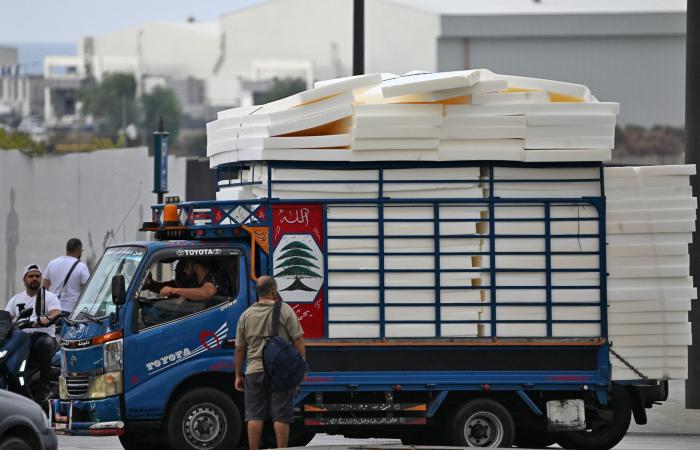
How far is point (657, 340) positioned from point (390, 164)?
2676 millimetres

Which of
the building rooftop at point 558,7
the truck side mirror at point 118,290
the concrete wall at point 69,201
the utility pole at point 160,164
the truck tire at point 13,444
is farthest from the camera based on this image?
the building rooftop at point 558,7

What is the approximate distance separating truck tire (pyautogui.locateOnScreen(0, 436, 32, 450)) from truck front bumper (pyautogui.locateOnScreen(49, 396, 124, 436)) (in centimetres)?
149

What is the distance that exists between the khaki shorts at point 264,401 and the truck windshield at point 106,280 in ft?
4.60

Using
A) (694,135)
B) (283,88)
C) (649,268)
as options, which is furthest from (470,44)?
(649,268)

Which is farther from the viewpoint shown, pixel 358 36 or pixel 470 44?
pixel 470 44

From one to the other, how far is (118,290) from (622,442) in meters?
5.46

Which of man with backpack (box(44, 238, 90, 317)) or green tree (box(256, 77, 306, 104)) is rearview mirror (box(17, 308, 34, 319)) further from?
green tree (box(256, 77, 306, 104))

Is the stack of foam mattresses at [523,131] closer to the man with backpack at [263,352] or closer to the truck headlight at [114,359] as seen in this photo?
the man with backpack at [263,352]

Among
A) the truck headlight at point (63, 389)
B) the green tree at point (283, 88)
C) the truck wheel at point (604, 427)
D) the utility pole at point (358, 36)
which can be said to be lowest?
the truck wheel at point (604, 427)

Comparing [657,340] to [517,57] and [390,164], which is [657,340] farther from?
[517,57]

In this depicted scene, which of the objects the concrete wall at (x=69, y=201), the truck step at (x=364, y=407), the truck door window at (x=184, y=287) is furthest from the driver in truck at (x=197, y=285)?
the concrete wall at (x=69, y=201)

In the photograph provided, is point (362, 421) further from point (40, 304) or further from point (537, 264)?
point (40, 304)

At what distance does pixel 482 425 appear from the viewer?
1191 centimetres

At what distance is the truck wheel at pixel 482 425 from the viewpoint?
38.7ft
